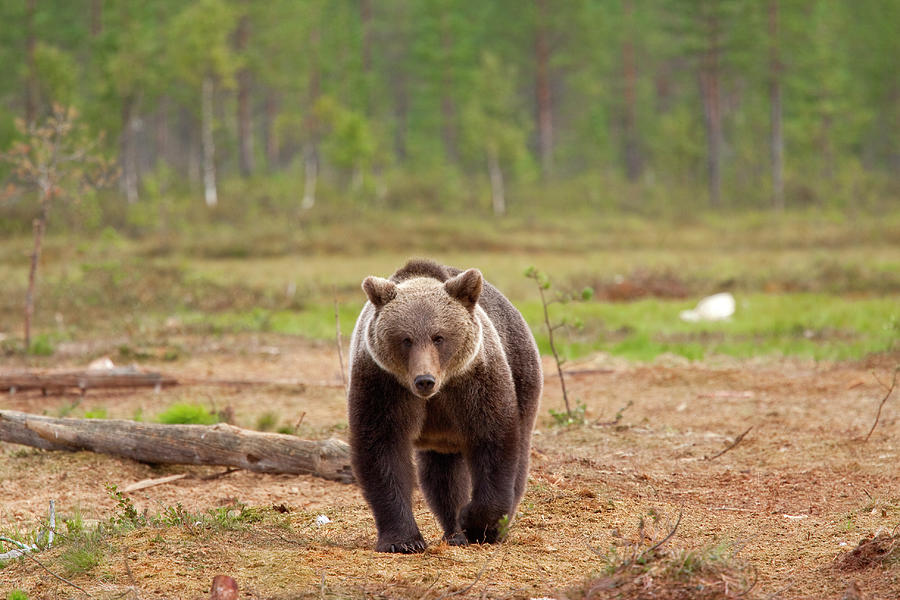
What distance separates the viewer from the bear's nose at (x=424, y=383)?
5137 millimetres

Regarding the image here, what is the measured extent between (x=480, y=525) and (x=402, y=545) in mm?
512

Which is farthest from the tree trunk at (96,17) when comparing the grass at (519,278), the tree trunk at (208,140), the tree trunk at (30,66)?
the grass at (519,278)

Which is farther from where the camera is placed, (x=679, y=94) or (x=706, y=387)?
(x=679, y=94)

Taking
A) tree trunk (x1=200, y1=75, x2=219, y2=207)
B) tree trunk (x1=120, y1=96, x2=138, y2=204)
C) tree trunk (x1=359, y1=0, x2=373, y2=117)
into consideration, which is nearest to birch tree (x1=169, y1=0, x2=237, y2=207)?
tree trunk (x1=200, y1=75, x2=219, y2=207)

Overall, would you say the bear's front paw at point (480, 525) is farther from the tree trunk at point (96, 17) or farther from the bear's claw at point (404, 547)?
the tree trunk at point (96, 17)

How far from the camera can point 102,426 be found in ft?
27.4

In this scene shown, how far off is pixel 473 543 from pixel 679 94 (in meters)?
64.9

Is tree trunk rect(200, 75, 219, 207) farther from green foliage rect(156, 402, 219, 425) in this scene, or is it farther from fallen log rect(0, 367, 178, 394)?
green foliage rect(156, 402, 219, 425)

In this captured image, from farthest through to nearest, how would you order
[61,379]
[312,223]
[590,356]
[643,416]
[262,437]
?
[312,223]
[590,356]
[61,379]
[643,416]
[262,437]

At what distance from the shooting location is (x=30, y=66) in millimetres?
39625

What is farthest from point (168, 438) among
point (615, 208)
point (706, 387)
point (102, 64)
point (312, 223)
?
point (615, 208)

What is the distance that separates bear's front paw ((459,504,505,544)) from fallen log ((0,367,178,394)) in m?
6.51

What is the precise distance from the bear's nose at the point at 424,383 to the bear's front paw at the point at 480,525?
109cm

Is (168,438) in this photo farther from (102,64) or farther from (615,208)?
(615,208)
